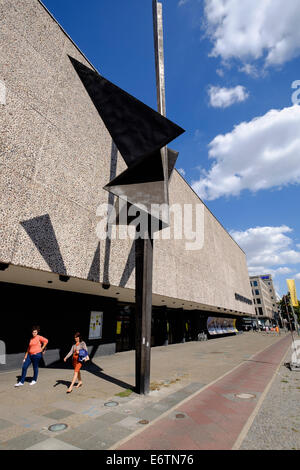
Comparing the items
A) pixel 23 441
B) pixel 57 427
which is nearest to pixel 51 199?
pixel 57 427

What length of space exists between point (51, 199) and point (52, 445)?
796cm

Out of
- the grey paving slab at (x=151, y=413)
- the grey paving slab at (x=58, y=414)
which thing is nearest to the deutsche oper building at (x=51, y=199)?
the grey paving slab at (x=58, y=414)

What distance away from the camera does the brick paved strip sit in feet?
13.3

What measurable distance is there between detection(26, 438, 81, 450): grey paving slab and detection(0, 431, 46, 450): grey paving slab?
4.7 inches

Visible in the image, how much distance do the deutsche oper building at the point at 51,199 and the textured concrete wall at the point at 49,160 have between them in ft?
0.13

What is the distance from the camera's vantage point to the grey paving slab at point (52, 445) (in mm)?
3855

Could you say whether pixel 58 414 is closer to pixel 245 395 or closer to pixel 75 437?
pixel 75 437

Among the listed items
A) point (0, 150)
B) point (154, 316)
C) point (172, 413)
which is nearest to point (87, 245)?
point (0, 150)

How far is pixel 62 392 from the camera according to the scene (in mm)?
7234

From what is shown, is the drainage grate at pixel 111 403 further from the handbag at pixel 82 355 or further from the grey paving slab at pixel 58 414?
the handbag at pixel 82 355
